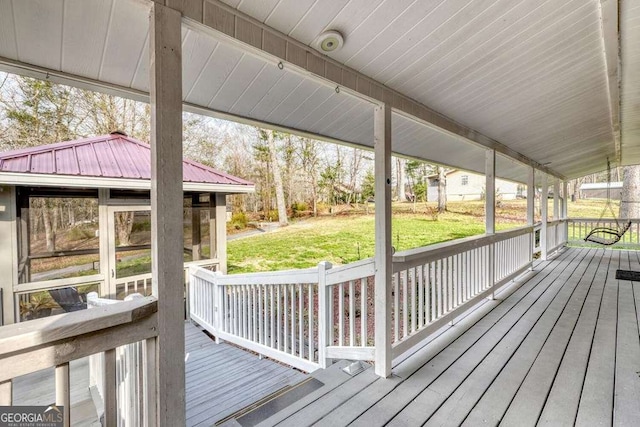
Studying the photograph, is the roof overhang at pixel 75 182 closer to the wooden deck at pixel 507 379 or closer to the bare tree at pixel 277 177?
the wooden deck at pixel 507 379

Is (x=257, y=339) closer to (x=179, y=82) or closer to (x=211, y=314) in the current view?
(x=211, y=314)

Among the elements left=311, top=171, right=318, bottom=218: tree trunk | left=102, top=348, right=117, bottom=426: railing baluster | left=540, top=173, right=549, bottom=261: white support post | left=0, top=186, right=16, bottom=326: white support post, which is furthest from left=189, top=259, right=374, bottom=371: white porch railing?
left=311, top=171, right=318, bottom=218: tree trunk

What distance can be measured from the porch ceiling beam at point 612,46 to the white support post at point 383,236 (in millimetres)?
1392

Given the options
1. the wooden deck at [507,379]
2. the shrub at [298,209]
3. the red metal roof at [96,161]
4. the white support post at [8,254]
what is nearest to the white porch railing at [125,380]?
the wooden deck at [507,379]

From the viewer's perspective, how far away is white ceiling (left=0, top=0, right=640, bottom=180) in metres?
1.44

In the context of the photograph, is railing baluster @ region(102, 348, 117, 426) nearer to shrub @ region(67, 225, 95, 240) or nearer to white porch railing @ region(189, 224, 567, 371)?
white porch railing @ region(189, 224, 567, 371)

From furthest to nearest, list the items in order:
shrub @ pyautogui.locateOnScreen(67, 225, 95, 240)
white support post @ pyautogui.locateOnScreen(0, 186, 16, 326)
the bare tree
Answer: the bare tree, shrub @ pyautogui.locateOnScreen(67, 225, 95, 240), white support post @ pyautogui.locateOnScreen(0, 186, 16, 326)

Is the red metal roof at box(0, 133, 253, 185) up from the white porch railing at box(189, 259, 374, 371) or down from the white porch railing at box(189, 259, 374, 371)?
up

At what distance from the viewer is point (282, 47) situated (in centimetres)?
164

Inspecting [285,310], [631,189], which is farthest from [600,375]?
[631,189]

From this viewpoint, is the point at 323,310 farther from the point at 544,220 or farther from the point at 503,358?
the point at 544,220

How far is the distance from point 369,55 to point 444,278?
245cm

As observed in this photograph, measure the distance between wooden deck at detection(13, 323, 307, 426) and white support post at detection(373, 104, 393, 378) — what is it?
109 centimetres

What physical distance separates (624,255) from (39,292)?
1251cm
